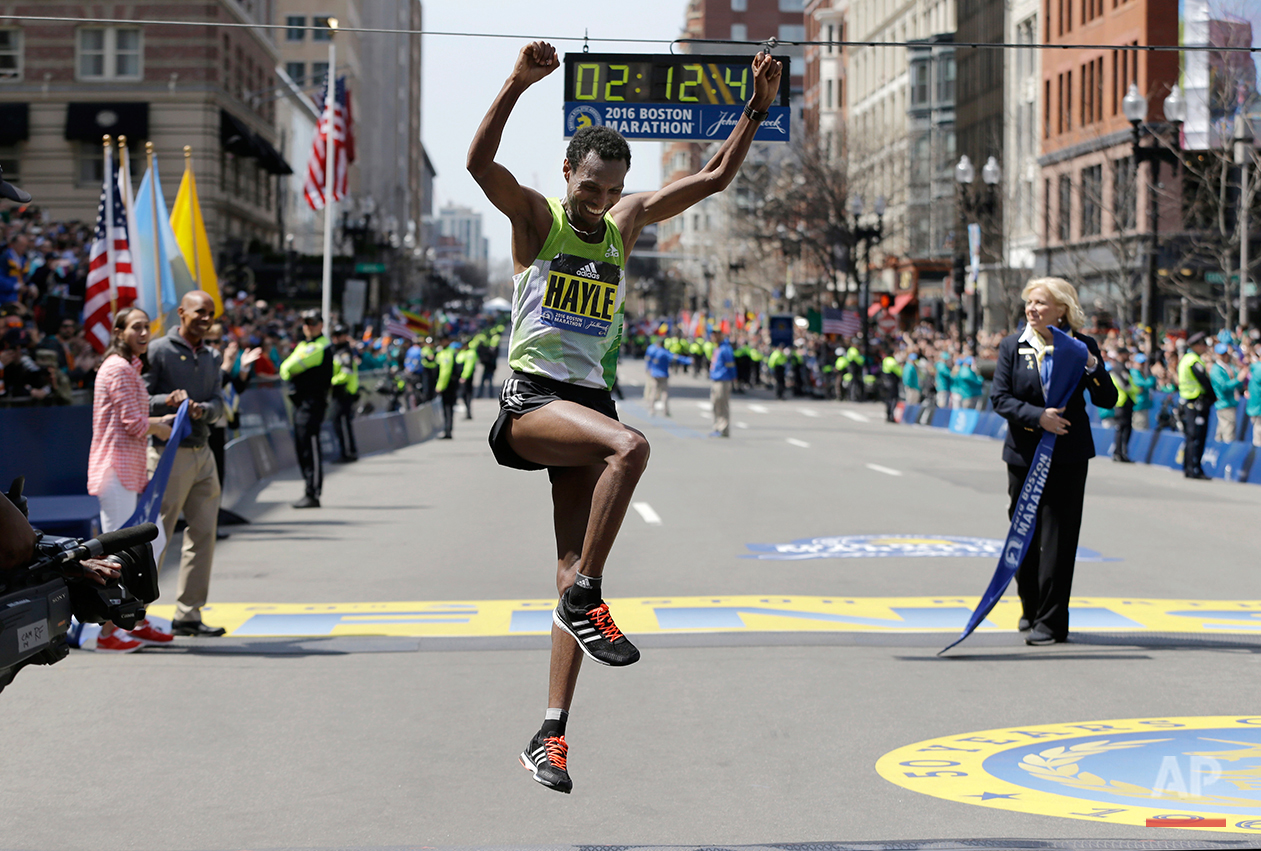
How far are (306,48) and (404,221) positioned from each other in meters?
30.1

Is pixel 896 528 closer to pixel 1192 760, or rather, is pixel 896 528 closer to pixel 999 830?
pixel 1192 760

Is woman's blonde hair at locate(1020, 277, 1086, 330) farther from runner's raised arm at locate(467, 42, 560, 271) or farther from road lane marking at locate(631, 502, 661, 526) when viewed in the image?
road lane marking at locate(631, 502, 661, 526)

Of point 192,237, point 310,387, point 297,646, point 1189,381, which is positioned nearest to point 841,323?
point 1189,381

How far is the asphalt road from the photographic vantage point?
5633 millimetres

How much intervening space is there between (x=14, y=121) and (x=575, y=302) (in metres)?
49.5

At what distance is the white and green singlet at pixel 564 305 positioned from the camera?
5.18 m

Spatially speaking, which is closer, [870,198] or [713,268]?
[870,198]

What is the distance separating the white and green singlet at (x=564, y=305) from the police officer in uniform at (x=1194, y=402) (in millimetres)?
17758

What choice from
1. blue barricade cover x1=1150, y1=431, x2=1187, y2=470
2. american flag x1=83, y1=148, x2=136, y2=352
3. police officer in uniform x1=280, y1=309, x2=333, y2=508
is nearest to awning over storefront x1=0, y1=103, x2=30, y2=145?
american flag x1=83, y1=148, x2=136, y2=352

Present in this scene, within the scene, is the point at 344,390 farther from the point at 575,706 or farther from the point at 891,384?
the point at 891,384

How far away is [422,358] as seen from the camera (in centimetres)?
4050

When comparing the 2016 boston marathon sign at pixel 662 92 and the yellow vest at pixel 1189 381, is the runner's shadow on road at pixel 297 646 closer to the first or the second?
the 2016 boston marathon sign at pixel 662 92

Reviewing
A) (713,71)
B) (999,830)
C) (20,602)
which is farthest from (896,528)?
(20,602)

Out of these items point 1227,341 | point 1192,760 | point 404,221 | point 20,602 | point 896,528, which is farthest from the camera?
point 404,221
